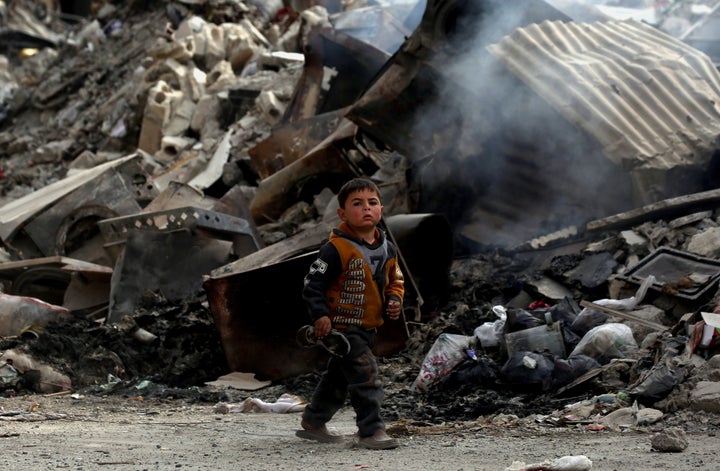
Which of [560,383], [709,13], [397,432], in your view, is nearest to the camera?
[397,432]

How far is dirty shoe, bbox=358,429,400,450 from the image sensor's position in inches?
137

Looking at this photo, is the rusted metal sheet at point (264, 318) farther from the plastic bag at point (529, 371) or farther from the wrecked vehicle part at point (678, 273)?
the wrecked vehicle part at point (678, 273)

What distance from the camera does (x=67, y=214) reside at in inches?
352

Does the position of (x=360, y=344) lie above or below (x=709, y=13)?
below

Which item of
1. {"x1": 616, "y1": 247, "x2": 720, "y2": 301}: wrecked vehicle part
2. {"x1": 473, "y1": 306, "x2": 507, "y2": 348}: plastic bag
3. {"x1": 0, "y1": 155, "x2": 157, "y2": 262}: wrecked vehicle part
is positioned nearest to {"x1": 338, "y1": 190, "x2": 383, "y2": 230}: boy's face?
{"x1": 473, "y1": 306, "x2": 507, "y2": 348}: plastic bag

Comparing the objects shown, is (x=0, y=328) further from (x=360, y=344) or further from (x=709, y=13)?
(x=709, y=13)

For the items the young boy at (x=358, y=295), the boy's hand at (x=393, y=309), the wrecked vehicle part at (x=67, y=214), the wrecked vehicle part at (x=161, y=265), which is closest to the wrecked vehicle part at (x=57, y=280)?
the wrecked vehicle part at (x=161, y=265)

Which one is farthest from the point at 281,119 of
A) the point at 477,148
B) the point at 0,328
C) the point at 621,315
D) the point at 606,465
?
the point at 606,465

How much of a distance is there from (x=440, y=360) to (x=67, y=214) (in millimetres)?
5115

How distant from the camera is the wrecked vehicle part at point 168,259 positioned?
683 centimetres

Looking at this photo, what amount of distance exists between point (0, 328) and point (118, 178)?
314 cm

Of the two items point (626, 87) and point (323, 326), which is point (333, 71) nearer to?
point (626, 87)

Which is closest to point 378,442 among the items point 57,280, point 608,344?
point 608,344

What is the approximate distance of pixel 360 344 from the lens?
142 inches
